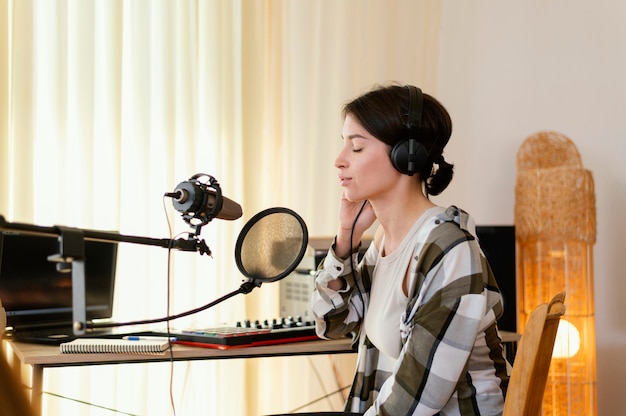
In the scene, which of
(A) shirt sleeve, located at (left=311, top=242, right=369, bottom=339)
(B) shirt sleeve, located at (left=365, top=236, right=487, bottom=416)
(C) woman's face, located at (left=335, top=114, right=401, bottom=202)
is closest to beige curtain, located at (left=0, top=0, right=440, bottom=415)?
(A) shirt sleeve, located at (left=311, top=242, right=369, bottom=339)

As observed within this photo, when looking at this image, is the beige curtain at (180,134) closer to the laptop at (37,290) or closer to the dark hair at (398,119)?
the laptop at (37,290)

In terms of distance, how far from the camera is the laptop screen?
202 centimetres

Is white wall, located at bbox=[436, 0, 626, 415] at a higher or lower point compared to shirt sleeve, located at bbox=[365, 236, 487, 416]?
higher

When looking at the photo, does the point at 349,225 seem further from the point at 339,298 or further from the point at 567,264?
the point at 567,264

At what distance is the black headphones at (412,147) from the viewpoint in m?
1.60

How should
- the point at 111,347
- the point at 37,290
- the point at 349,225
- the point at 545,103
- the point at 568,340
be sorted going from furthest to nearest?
the point at 545,103 → the point at 568,340 → the point at 37,290 → the point at 349,225 → the point at 111,347

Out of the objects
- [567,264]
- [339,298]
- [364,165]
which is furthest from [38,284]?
[567,264]

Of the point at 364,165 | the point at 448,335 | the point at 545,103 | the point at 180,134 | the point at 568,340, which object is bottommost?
the point at 568,340

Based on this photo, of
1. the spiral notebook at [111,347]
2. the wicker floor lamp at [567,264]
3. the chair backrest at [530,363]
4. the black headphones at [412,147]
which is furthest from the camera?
the wicker floor lamp at [567,264]

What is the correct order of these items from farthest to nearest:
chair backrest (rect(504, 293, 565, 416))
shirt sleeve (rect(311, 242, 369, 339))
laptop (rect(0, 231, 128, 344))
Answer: laptop (rect(0, 231, 128, 344)), shirt sleeve (rect(311, 242, 369, 339)), chair backrest (rect(504, 293, 565, 416))

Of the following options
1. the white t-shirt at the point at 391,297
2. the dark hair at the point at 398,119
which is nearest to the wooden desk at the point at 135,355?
the white t-shirt at the point at 391,297

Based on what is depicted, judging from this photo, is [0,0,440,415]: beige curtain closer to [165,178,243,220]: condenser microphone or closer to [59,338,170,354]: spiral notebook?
[59,338,170,354]: spiral notebook

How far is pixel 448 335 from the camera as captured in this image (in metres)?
1.42

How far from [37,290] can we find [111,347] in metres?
0.46
